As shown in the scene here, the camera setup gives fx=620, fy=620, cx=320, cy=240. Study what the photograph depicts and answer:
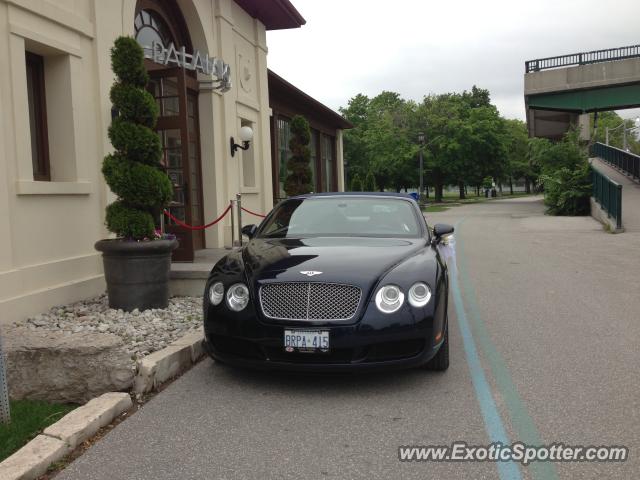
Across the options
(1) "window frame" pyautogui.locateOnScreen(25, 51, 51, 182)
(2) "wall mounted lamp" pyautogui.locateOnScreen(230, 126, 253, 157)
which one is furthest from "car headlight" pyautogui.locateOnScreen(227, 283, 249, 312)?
(2) "wall mounted lamp" pyautogui.locateOnScreen(230, 126, 253, 157)

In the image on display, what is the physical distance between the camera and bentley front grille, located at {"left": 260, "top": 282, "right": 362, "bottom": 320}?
4.61 m

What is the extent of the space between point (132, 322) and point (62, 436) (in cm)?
299

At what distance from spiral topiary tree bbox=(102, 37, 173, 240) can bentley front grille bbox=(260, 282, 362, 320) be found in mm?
3312

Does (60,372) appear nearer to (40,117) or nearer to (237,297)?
(237,297)

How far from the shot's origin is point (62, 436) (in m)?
3.84


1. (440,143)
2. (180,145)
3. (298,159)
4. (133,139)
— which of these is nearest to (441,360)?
(133,139)

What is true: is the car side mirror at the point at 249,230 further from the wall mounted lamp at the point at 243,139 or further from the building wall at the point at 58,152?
the wall mounted lamp at the point at 243,139

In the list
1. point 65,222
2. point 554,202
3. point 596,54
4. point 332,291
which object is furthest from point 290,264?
point 596,54

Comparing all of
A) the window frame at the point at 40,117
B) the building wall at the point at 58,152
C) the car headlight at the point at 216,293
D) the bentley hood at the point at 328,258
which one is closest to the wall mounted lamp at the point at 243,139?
the building wall at the point at 58,152

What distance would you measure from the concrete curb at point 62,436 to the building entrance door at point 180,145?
4.32 meters

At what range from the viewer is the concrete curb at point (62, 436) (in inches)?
135

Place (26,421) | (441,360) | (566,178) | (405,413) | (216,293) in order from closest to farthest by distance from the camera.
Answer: (26,421)
(405,413)
(216,293)
(441,360)
(566,178)

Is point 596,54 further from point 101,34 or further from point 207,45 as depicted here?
point 101,34
